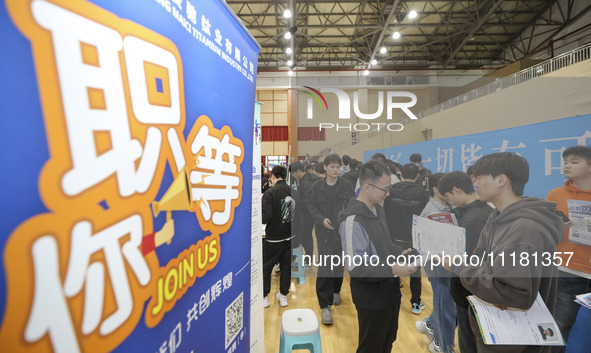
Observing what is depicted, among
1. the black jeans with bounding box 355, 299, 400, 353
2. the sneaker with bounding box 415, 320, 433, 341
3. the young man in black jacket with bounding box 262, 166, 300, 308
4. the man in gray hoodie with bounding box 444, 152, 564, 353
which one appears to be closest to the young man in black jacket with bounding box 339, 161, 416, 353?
the black jeans with bounding box 355, 299, 400, 353

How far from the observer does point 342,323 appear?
2600 millimetres

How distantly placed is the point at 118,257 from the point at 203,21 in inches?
33.9

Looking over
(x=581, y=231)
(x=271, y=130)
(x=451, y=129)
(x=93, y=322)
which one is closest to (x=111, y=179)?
(x=93, y=322)

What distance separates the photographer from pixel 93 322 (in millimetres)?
543

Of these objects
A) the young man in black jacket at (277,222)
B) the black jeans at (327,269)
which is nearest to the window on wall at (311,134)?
the young man in black jacket at (277,222)

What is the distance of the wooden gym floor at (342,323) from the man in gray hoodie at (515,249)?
1.17m

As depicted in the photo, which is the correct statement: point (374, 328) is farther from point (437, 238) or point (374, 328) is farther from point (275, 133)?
point (275, 133)

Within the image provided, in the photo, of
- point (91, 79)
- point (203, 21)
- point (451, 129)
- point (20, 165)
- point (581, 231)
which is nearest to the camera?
point (20, 165)

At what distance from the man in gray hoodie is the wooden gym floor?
117 cm

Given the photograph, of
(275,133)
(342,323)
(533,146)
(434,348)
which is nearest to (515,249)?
(533,146)

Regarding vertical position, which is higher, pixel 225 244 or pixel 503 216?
pixel 503 216

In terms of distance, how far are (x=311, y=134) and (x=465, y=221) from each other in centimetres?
135

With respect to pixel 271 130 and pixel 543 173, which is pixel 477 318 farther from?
pixel 271 130

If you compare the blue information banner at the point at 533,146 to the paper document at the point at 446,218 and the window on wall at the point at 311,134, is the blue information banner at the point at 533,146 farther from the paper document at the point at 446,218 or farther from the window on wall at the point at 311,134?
the window on wall at the point at 311,134
